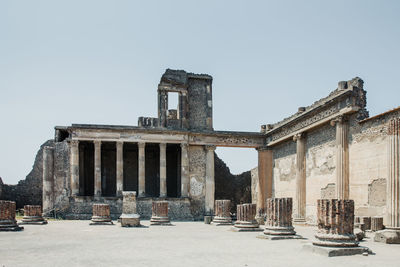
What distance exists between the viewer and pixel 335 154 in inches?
637

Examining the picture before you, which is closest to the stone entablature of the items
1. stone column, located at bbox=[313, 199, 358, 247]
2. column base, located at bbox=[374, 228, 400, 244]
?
column base, located at bbox=[374, 228, 400, 244]

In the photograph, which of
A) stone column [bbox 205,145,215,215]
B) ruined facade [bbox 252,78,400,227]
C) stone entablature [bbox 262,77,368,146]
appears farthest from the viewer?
stone column [bbox 205,145,215,215]

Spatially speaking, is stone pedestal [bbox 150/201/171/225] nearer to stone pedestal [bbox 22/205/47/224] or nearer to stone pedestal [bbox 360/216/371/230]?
stone pedestal [bbox 22/205/47/224]

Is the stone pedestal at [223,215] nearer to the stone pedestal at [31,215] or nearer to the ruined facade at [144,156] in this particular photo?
the ruined facade at [144,156]

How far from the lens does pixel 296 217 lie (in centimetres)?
1858

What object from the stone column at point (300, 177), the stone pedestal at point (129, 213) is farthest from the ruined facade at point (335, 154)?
the stone pedestal at point (129, 213)

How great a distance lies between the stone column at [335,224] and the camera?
7945 millimetres

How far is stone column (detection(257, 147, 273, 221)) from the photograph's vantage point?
23.4m

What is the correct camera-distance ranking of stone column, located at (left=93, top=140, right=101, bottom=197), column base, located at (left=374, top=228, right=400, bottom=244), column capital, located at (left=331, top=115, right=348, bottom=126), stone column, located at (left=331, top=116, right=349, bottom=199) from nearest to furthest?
column base, located at (left=374, top=228, right=400, bottom=244) → stone column, located at (left=331, top=116, right=349, bottom=199) → column capital, located at (left=331, top=115, right=348, bottom=126) → stone column, located at (left=93, top=140, right=101, bottom=197)

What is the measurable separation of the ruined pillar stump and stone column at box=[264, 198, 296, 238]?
90.9 inches

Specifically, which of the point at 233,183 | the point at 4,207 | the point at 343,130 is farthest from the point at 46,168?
the point at 343,130

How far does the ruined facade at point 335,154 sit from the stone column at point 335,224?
348cm

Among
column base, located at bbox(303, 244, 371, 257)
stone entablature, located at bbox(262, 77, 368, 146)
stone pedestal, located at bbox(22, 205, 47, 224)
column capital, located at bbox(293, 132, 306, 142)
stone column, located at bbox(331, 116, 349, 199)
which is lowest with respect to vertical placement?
stone pedestal, located at bbox(22, 205, 47, 224)

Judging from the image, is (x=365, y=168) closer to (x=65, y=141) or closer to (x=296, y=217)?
(x=296, y=217)
